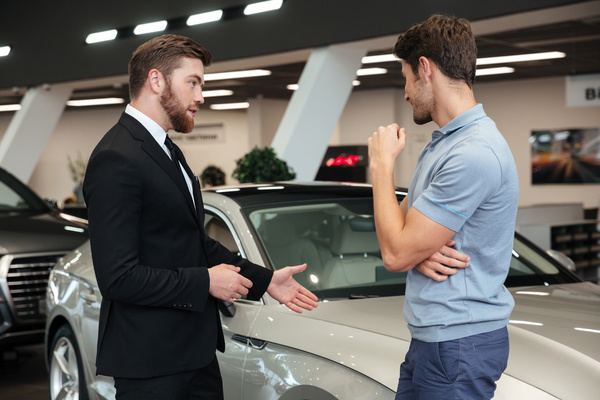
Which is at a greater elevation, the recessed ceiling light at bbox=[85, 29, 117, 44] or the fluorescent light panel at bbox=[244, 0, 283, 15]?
the recessed ceiling light at bbox=[85, 29, 117, 44]

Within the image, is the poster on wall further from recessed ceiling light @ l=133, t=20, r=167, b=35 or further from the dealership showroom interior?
recessed ceiling light @ l=133, t=20, r=167, b=35

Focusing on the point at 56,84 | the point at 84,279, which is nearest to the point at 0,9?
the point at 56,84

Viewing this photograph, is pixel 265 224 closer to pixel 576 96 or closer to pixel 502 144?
pixel 502 144

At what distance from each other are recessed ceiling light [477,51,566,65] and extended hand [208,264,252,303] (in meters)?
10.5

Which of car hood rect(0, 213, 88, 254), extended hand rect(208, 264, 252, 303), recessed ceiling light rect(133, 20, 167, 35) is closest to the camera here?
extended hand rect(208, 264, 252, 303)

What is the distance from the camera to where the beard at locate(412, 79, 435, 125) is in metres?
1.98

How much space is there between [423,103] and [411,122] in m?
16.2

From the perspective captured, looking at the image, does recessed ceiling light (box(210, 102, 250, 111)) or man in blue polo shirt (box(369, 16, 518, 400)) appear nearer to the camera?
man in blue polo shirt (box(369, 16, 518, 400))

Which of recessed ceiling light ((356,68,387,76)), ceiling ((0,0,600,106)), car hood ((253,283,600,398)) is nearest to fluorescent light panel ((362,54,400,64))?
ceiling ((0,0,600,106))

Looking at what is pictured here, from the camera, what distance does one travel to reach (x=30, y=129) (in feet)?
44.5

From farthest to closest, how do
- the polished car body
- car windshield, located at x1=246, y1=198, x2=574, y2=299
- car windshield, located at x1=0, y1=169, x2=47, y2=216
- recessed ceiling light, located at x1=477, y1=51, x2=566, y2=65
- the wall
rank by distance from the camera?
the wall
recessed ceiling light, located at x1=477, y1=51, x2=566, y2=65
car windshield, located at x1=0, y1=169, x2=47, y2=216
car windshield, located at x1=246, y1=198, x2=574, y2=299
the polished car body

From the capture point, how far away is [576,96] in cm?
1052

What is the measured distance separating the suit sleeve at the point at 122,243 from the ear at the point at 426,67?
0.82 meters

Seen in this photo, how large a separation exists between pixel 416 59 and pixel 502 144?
1.02 feet
